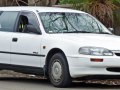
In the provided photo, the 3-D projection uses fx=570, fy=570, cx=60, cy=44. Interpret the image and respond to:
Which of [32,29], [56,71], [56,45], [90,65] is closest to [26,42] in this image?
[32,29]

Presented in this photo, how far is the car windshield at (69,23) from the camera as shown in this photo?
12.9 meters

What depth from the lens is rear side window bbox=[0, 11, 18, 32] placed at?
1380 centimetres

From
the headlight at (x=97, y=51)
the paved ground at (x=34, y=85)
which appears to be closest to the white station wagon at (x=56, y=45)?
the headlight at (x=97, y=51)

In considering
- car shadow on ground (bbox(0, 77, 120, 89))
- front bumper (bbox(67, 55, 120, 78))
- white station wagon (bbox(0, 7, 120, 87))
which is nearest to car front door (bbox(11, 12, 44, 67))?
white station wagon (bbox(0, 7, 120, 87))

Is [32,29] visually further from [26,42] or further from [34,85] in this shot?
[34,85]

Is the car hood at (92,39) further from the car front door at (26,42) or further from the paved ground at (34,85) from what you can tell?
the paved ground at (34,85)

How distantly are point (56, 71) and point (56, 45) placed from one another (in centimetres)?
56

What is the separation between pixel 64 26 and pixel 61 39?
2.93 feet

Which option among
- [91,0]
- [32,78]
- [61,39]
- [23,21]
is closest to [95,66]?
[61,39]

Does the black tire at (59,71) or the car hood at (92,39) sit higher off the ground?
the car hood at (92,39)

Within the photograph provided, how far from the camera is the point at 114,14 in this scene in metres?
17.2

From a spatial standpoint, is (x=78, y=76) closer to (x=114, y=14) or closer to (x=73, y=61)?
(x=73, y=61)

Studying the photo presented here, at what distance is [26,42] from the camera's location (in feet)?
42.6

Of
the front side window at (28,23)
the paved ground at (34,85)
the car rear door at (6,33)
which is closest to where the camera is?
the paved ground at (34,85)
